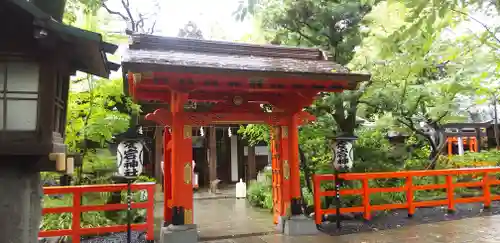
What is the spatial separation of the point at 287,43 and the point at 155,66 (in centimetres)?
574

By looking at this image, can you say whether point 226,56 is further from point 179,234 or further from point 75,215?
point 75,215

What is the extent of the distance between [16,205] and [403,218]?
29.2 feet

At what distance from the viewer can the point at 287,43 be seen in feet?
35.1

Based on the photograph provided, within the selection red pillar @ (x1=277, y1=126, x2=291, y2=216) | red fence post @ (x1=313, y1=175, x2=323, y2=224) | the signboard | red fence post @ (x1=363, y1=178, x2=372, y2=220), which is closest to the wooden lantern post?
the signboard

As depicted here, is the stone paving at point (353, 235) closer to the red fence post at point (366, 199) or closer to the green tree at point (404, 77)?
the red fence post at point (366, 199)

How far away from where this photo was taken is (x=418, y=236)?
760 cm

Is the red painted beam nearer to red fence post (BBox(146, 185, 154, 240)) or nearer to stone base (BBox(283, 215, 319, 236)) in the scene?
red fence post (BBox(146, 185, 154, 240))

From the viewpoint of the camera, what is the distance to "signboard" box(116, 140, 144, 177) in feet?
22.6

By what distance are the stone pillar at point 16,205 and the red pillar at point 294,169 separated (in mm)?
5225

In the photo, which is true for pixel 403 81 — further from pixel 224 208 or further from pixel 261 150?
pixel 261 150

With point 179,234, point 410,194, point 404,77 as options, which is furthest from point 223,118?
point 410,194

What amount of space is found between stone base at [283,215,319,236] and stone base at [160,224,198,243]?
2.16 meters

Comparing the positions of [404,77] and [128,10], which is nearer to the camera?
[404,77]

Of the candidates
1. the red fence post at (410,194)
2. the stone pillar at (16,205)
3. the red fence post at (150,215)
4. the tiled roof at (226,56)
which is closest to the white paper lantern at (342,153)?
the tiled roof at (226,56)
